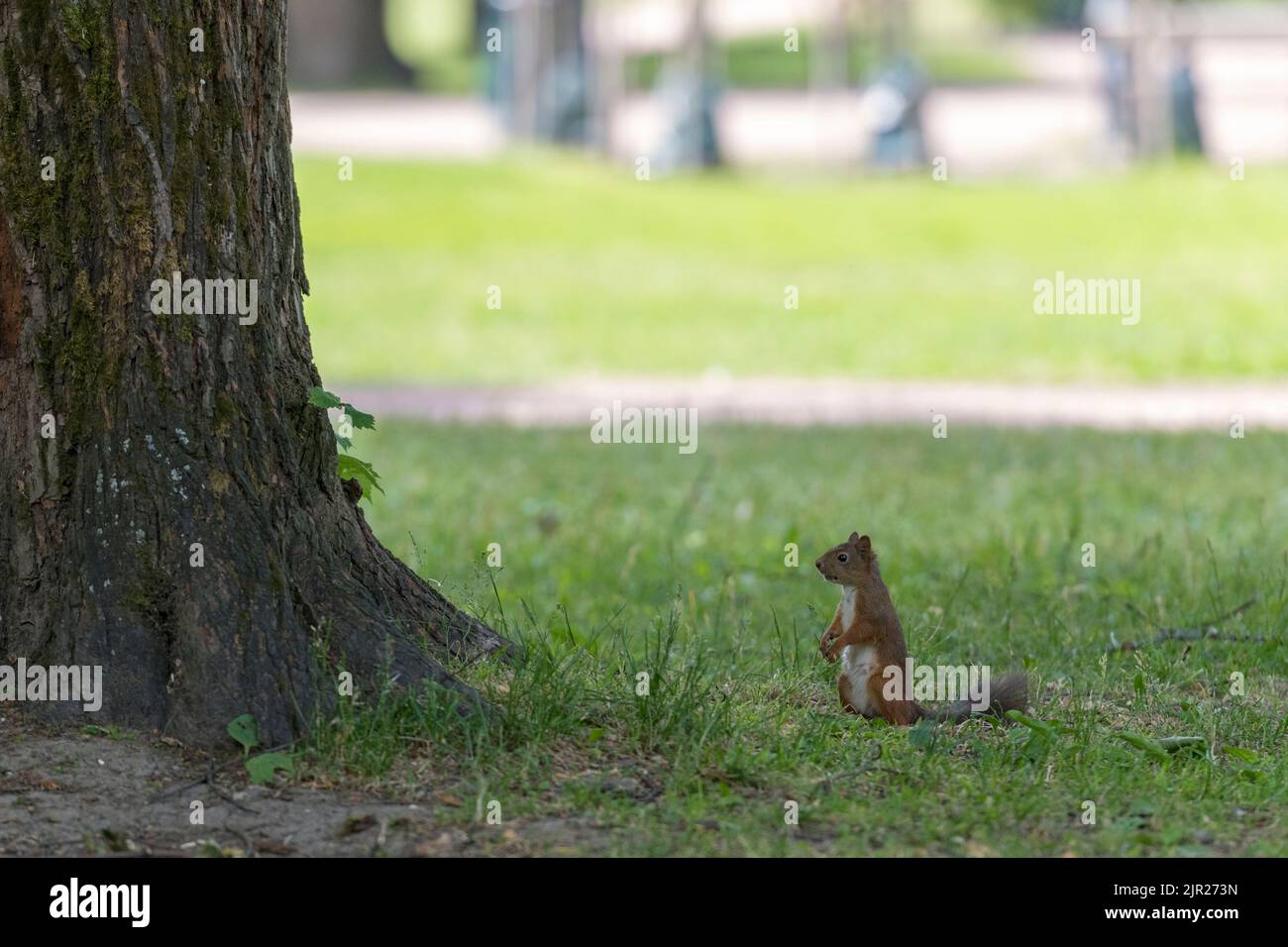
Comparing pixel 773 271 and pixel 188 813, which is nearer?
pixel 188 813

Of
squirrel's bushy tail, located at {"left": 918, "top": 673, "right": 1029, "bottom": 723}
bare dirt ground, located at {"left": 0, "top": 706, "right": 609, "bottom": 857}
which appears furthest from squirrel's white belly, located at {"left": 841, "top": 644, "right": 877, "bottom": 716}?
bare dirt ground, located at {"left": 0, "top": 706, "right": 609, "bottom": 857}

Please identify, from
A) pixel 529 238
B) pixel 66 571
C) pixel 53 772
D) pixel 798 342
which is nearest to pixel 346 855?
pixel 53 772

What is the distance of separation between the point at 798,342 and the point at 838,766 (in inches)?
498

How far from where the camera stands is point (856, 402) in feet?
47.0

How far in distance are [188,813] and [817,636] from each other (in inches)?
108

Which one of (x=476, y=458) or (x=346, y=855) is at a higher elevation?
(x=476, y=458)

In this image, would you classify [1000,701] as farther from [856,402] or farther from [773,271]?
[773,271]

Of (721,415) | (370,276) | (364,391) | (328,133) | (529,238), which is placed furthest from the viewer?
(328,133)

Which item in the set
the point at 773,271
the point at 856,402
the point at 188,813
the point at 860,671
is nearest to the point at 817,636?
the point at 860,671

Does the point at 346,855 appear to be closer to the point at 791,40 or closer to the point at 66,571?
the point at 66,571

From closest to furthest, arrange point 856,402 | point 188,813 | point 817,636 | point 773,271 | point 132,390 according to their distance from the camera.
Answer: point 188,813
point 132,390
point 817,636
point 856,402
point 773,271
